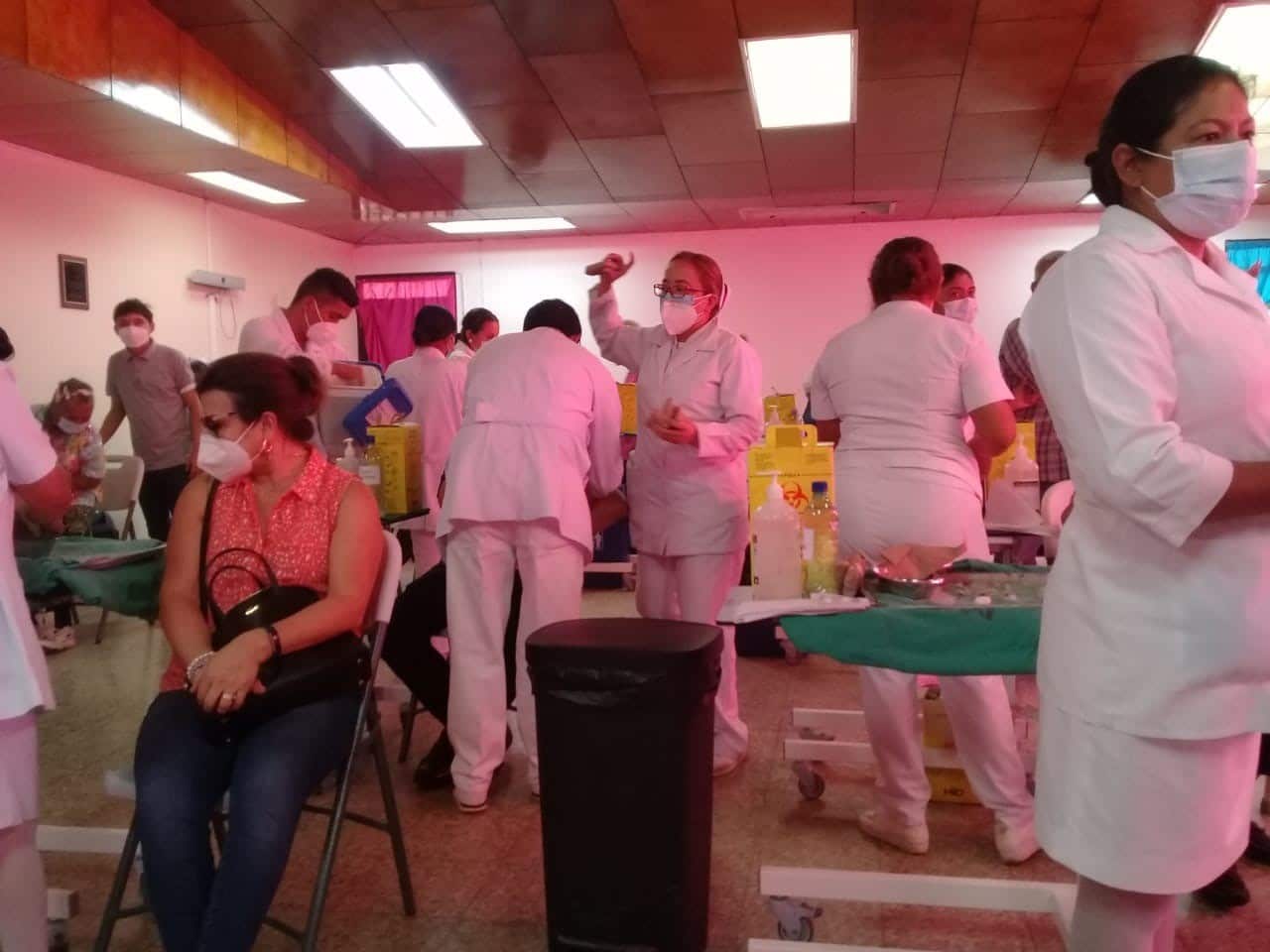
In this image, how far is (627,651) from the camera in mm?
1803

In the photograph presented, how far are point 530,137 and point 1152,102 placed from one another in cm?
531

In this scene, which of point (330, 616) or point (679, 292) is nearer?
point (330, 616)

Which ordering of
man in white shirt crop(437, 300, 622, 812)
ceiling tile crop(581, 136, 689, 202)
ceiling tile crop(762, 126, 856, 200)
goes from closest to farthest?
1. man in white shirt crop(437, 300, 622, 812)
2. ceiling tile crop(762, 126, 856, 200)
3. ceiling tile crop(581, 136, 689, 202)

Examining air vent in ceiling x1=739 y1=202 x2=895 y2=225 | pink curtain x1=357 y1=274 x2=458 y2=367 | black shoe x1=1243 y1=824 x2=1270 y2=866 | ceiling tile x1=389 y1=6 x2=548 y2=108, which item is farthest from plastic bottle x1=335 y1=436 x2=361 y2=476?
pink curtain x1=357 y1=274 x2=458 y2=367

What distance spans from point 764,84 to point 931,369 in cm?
357

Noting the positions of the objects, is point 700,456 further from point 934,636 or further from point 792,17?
point 792,17

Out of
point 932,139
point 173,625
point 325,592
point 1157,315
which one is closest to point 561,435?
point 325,592

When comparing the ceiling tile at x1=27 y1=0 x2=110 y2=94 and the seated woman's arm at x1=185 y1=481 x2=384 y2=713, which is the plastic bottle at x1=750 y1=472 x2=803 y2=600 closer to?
the seated woman's arm at x1=185 y1=481 x2=384 y2=713

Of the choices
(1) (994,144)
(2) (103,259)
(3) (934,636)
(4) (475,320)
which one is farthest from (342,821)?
(1) (994,144)

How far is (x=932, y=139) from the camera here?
6.07 m

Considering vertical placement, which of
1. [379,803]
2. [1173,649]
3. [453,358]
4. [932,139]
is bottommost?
[379,803]

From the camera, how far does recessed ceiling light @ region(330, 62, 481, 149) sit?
17.1 ft

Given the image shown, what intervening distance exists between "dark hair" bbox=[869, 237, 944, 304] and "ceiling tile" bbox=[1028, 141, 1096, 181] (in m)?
4.39

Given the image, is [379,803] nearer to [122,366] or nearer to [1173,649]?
[1173,649]
